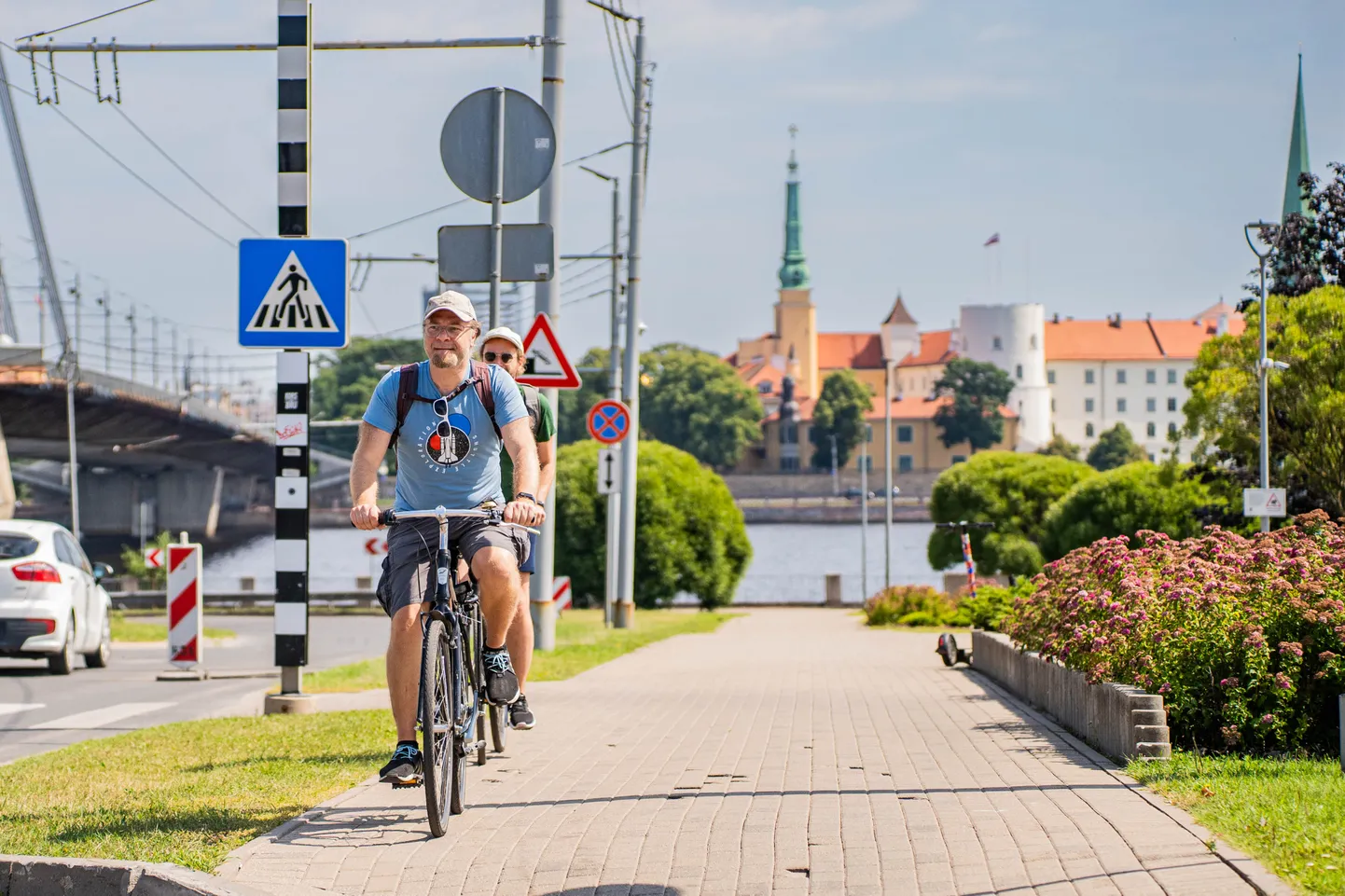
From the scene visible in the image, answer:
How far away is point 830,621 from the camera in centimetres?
3872

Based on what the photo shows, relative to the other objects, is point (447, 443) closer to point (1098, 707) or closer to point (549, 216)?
point (1098, 707)

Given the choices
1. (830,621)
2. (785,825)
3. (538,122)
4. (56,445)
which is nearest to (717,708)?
(538,122)

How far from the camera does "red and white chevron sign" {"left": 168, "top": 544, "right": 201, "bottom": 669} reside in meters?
16.4

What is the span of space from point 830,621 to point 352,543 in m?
85.4

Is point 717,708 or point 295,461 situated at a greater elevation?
point 295,461

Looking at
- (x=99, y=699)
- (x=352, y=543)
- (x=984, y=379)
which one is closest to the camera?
(x=99, y=699)

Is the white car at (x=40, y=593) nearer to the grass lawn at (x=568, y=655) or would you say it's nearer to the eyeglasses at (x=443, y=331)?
the grass lawn at (x=568, y=655)

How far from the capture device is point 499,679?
7.19m

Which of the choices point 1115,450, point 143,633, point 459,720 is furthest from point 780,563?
point 1115,450

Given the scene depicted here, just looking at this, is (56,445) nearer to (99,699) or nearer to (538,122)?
(99,699)

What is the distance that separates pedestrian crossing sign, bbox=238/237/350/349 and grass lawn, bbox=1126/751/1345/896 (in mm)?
5433

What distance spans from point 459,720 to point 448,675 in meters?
0.19

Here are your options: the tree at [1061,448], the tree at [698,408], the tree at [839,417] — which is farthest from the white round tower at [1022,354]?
the tree at [698,408]

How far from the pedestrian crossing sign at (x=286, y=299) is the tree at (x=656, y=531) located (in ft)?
120
